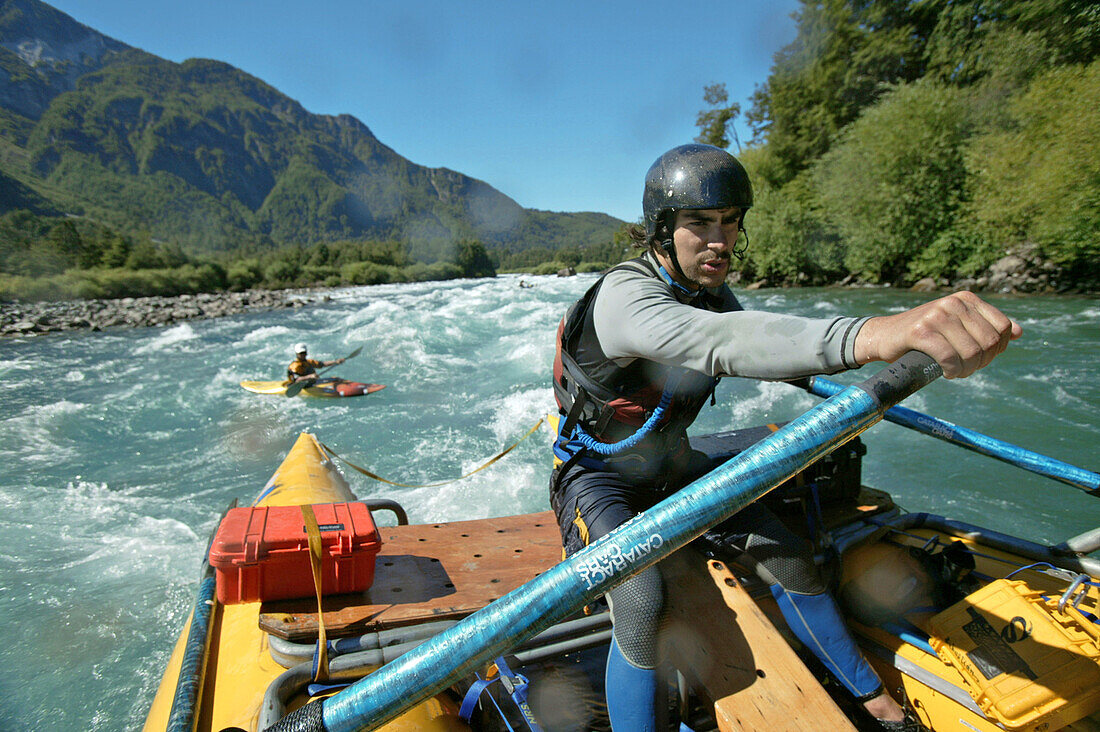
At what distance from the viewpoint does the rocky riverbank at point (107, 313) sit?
2779 cm

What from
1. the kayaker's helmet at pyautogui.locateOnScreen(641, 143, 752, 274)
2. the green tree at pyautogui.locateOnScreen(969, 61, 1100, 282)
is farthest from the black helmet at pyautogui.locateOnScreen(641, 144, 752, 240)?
the green tree at pyautogui.locateOnScreen(969, 61, 1100, 282)

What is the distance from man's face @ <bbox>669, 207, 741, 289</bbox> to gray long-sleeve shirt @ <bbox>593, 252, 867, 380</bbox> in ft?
0.96

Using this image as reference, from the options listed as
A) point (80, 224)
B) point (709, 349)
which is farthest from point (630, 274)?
point (80, 224)

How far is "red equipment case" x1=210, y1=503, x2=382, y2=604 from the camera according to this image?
7.29 feet

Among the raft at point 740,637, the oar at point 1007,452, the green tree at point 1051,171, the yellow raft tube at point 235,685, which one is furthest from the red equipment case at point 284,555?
the green tree at point 1051,171

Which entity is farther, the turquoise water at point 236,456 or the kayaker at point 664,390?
the turquoise water at point 236,456

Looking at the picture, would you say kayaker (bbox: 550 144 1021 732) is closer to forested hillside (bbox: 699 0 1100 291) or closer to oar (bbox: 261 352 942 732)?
oar (bbox: 261 352 942 732)

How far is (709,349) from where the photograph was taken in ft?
4.82

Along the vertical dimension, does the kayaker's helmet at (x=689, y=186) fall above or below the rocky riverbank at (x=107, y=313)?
above

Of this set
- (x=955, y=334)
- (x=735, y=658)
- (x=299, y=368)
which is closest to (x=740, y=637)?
(x=735, y=658)

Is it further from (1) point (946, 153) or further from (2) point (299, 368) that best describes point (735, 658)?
(1) point (946, 153)

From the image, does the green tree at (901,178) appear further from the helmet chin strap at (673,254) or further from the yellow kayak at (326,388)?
the helmet chin strap at (673,254)

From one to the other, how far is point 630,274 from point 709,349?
1.88 ft

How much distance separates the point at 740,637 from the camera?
6.35ft
